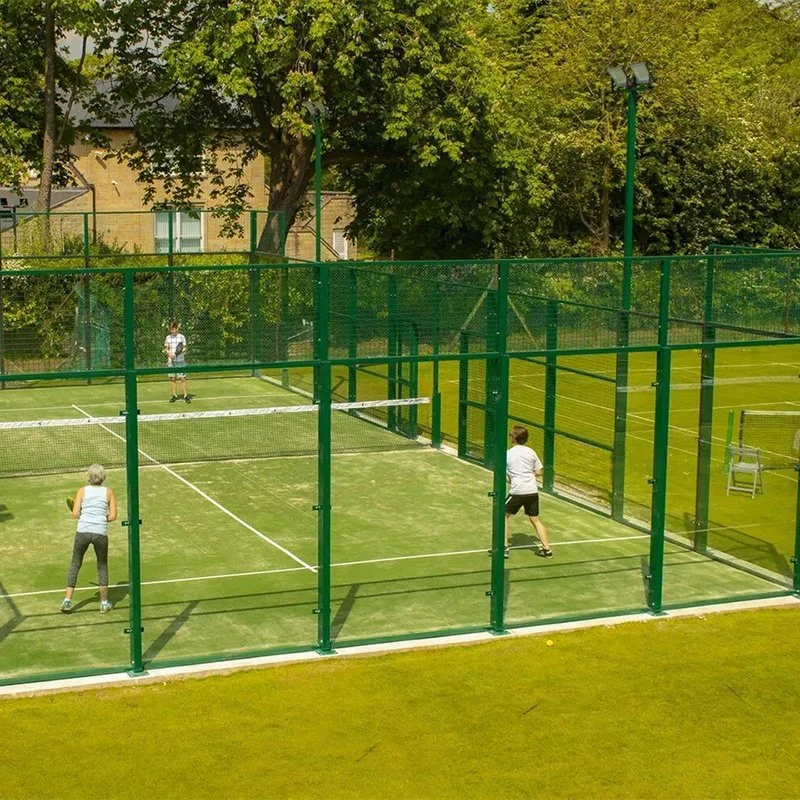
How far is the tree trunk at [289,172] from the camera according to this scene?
115ft

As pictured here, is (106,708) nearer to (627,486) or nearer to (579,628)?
(579,628)

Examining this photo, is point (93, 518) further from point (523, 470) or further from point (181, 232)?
point (181, 232)

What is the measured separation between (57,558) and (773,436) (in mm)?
9333

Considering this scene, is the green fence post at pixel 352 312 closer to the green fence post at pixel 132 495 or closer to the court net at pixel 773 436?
the green fence post at pixel 132 495

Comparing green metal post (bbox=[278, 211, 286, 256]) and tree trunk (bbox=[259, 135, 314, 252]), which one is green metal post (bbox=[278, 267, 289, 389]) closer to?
green metal post (bbox=[278, 211, 286, 256])

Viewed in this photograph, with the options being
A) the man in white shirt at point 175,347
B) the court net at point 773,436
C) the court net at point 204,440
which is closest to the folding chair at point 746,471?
the court net at point 773,436

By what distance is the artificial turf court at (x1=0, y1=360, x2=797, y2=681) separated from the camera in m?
13.1

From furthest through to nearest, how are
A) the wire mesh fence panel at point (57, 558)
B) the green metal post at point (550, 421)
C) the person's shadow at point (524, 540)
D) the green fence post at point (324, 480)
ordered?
1. the green metal post at point (550, 421)
2. the person's shadow at point (524, 540)
3. the green fence post at point (324, 480)
4. the wire mesh fence panel at point (57, 558)

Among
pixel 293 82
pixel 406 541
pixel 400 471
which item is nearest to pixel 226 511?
pixel 406 541

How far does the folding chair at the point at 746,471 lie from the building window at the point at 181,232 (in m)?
15.8

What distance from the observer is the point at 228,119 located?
36.2 metres

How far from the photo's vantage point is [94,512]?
13141mm

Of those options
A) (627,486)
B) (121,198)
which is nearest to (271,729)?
(627,486)

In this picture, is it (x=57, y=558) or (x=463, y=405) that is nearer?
(x=57, y=558)
